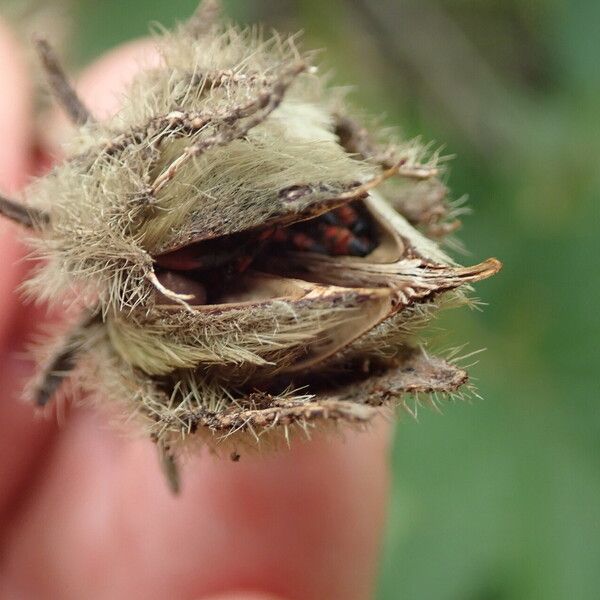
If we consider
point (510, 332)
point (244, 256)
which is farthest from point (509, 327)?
point (244, 256)

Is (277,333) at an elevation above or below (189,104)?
below

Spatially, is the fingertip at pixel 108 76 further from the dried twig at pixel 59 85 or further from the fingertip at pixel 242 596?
the fingertip at pixel 242 596

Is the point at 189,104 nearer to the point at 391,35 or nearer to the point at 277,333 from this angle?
the point at 277,333

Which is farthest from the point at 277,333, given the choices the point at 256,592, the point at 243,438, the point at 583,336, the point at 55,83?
the point at 583,336

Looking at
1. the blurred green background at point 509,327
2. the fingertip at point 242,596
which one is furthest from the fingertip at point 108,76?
the fingertip at point 242,596

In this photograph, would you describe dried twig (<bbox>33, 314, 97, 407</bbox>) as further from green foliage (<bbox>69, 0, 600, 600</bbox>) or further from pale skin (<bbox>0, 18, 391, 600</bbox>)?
green foliage (<bbox>69, 0, 600, 600</bbox>)

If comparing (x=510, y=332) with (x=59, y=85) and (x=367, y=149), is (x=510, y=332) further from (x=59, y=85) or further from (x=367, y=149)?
(x=59, y=85)
